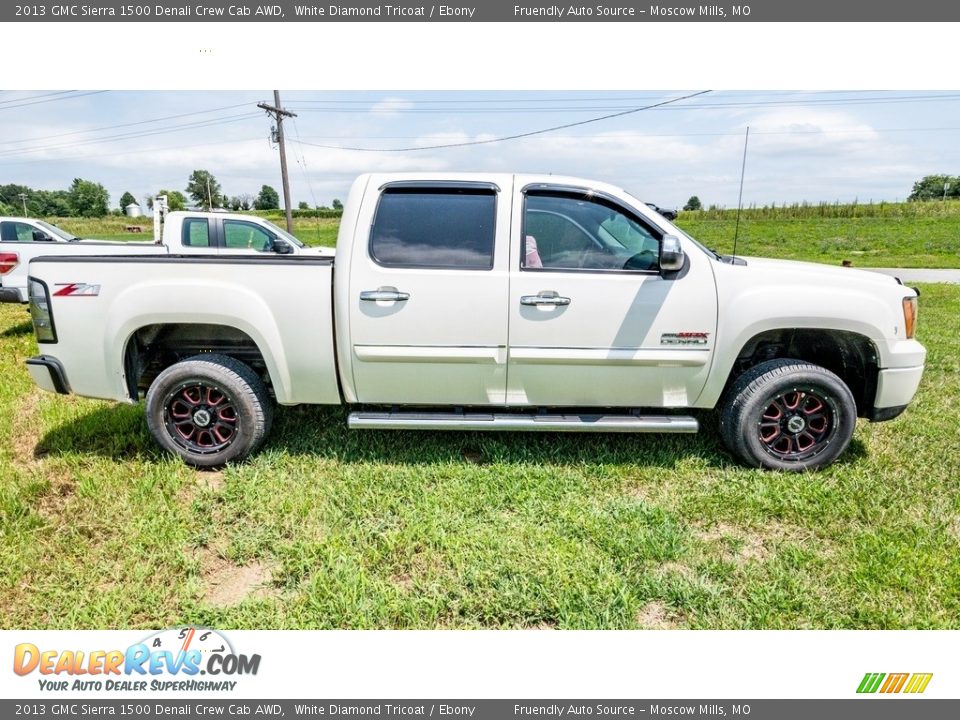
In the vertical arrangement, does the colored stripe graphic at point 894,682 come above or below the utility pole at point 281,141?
below

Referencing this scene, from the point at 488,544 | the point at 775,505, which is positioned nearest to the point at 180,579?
the point at 488,544

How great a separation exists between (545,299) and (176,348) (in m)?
2.67

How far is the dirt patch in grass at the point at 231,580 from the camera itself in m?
2.57

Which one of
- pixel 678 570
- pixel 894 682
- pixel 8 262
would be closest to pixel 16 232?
pixel 8 262

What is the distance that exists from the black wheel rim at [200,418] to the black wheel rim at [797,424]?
357 cm

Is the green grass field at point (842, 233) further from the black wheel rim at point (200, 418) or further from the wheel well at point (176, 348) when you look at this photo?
the black wheel rim at point (200, 418)

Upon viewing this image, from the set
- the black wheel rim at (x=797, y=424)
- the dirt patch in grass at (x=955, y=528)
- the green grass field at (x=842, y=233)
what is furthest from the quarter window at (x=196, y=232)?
the green grass field at (x=842, y=233)

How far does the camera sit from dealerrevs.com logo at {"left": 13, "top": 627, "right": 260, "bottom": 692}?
2217 mm

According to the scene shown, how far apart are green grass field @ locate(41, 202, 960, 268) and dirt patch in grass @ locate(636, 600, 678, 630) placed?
12.1 metres

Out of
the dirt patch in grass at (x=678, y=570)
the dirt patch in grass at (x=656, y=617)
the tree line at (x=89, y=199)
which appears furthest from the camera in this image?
the tree line at (x=89, y=199)

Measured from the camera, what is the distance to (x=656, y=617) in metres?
2.46

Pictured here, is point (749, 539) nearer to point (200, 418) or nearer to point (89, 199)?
point (200, 418)

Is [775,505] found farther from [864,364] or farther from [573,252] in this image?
[573,252]

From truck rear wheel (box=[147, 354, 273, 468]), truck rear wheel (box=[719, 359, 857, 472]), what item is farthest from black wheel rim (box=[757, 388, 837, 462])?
truck rear wheel (box=[147, 354, 273, 468])
